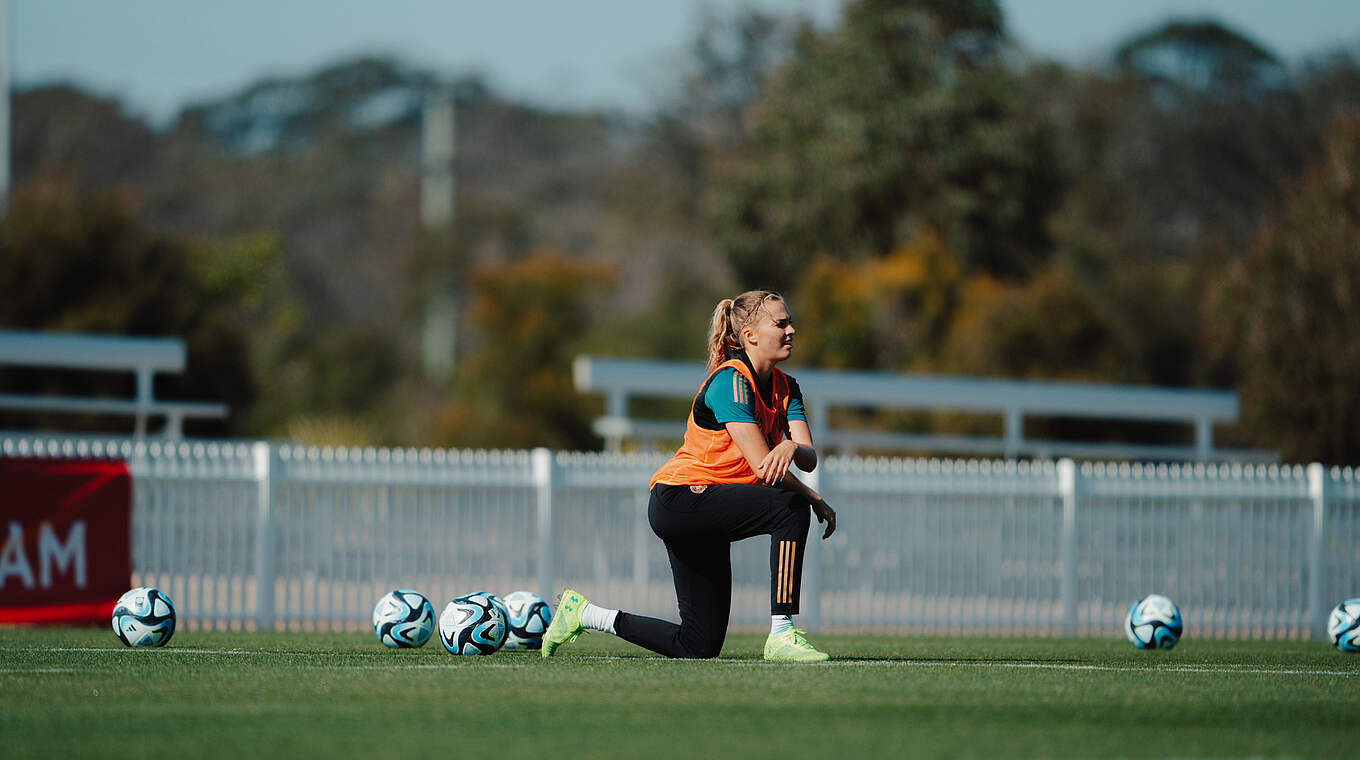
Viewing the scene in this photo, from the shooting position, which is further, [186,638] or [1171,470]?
[1171,470]

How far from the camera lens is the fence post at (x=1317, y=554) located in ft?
51.2

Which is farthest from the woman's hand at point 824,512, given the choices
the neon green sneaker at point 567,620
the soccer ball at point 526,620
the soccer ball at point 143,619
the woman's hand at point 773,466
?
the soccer ball at point 143,619

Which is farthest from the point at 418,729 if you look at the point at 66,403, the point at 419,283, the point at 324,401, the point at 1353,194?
the point at 419,283

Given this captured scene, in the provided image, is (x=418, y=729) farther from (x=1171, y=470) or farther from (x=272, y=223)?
(x=272, y=223)

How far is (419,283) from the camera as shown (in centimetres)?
6525

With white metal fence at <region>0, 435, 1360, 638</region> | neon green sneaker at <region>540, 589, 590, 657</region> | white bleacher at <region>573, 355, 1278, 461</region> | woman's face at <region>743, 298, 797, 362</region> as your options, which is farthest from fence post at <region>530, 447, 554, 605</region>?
woman's face at <region>743, 298, 797, 362</region>

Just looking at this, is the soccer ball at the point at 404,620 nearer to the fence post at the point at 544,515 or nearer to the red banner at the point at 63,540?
the red banner at the point at 63,540

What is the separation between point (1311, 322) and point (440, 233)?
4532 centimetres

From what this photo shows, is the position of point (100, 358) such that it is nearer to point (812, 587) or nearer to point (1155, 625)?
point (812, 587)

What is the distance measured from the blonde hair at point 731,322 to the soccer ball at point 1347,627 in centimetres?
483

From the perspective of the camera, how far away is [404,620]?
916cm

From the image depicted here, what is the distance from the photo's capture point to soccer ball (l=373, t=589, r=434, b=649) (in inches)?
361

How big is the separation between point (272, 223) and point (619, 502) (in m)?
69.6

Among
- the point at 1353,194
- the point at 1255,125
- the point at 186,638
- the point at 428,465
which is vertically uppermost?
the point at 1255,125
